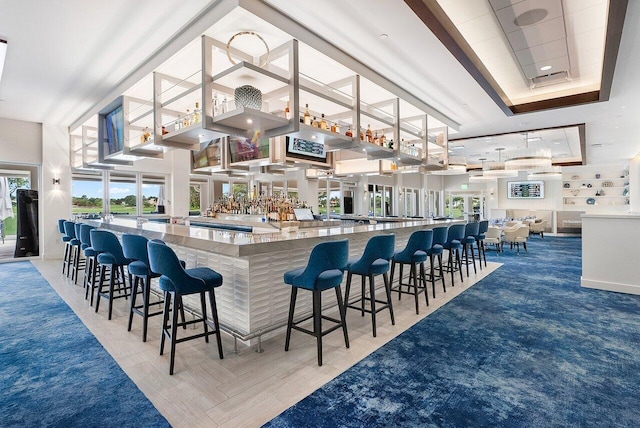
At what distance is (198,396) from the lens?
7.25ft

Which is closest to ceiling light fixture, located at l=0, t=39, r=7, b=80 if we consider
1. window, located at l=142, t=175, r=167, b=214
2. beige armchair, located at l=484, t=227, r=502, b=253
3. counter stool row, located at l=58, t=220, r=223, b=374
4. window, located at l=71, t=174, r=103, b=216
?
counter stool row, located at l=58, t=220, r=223, b=374

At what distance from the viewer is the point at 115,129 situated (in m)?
5.33

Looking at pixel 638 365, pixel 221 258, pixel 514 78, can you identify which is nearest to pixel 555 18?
pixel 514 78

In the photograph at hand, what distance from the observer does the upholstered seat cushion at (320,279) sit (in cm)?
262

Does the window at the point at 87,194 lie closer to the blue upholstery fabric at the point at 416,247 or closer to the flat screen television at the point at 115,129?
the flat screen television at the point at 115,129

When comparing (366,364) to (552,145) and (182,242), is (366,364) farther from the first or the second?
(552,145)

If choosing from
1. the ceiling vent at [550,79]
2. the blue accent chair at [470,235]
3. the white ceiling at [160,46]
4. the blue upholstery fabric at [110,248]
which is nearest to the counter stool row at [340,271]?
the blue accent chair at [470,235]

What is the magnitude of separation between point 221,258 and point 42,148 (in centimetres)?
786

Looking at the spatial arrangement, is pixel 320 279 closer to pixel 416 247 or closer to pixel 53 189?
pixel 416 247

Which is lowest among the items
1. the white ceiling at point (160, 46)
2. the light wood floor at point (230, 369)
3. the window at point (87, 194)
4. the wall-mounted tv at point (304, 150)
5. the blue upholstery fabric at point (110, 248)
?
the light wood floor at point (230, 369)

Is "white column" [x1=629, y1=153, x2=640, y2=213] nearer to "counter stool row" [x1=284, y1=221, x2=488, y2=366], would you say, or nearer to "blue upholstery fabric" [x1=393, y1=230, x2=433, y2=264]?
"counter stool row" [x1=284, y1=221, x2=488, y2=366]

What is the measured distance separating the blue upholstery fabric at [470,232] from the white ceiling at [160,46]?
2268mm

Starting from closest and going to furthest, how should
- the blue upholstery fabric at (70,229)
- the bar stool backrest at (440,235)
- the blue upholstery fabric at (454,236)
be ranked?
1. the bar stool backrest at (440,235)
2. the blue upholstery fabric at (454,236)
3. the blue upholstery fabric at (70,229)

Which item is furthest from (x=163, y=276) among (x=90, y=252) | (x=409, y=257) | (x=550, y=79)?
(x=550, y=79)
